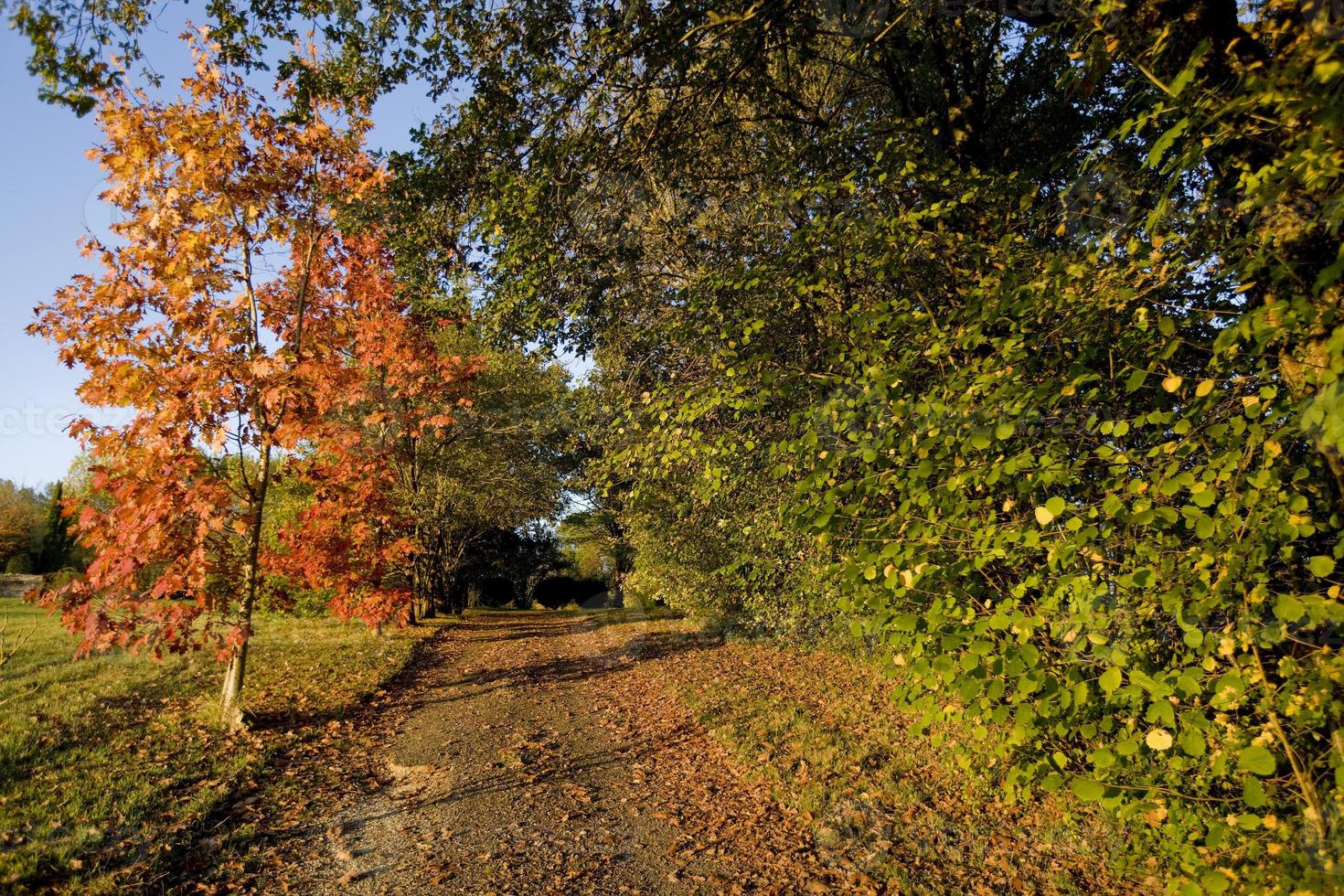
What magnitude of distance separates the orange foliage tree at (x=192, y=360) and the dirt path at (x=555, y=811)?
2.71m

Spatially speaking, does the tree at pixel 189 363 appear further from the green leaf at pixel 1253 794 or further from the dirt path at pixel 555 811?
the green leaf at pixel 1253 794

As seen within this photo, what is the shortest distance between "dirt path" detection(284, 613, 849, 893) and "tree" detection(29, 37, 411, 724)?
2721mm

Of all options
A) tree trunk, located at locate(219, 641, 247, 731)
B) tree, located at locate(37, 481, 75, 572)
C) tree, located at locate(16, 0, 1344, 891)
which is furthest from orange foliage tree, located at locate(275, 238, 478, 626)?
tree, located at locate(37, 481, 75, 572)

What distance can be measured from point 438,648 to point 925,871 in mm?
10886

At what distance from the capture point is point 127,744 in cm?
632

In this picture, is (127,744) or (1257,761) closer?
(1257,761)

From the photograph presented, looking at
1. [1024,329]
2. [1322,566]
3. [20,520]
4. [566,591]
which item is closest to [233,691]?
[1024,329]

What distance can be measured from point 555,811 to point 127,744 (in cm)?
420

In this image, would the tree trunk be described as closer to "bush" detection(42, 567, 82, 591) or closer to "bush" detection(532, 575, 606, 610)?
"bush" detection(42, 567, 82, 591)

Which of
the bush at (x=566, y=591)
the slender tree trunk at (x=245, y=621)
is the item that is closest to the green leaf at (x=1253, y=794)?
the slender tree trunk at (x=245, y=621)

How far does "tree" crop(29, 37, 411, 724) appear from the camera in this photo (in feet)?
20.7

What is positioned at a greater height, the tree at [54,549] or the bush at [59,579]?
the tree at [54,549]

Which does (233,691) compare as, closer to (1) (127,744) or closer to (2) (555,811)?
(1) (127,744)

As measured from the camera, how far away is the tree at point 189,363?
6.32 m
